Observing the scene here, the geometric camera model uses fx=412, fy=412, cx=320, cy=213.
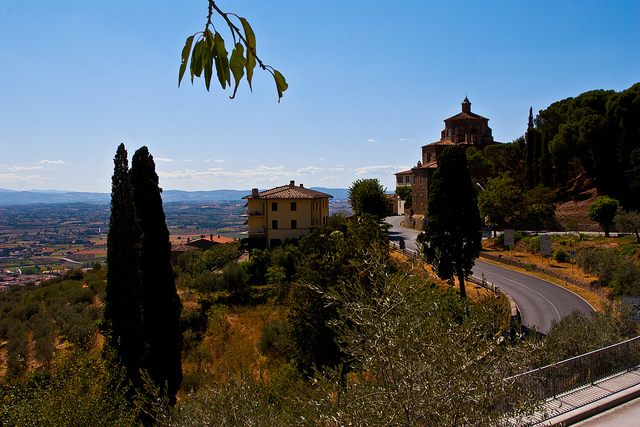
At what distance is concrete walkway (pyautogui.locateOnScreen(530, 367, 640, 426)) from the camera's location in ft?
24.5

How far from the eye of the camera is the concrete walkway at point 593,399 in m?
7.47

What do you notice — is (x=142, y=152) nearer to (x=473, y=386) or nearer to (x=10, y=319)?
(x=10, y=319)

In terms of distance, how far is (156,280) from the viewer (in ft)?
52.0

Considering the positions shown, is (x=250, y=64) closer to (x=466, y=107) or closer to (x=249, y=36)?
(x=249, y=36)

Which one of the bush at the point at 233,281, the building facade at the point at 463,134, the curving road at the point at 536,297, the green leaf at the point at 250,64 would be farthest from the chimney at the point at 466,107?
the green leaf at the point at 250,64

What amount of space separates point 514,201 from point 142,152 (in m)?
35.1

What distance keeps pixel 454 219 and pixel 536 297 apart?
6417 millimetres

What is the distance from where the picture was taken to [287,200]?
40594 millimetres

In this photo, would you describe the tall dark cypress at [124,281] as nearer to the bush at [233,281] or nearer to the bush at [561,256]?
the bush at [233,281]

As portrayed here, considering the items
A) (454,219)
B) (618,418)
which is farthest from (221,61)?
(454,219)

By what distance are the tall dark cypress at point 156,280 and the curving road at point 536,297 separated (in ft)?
46.8

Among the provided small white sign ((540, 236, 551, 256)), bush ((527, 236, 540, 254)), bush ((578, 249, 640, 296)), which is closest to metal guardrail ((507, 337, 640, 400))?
bush ((578, 249, 640, 296))

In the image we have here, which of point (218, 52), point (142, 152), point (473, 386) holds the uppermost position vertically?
point (142, 152)

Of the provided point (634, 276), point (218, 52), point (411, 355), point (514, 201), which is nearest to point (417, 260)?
point (411, 355)
